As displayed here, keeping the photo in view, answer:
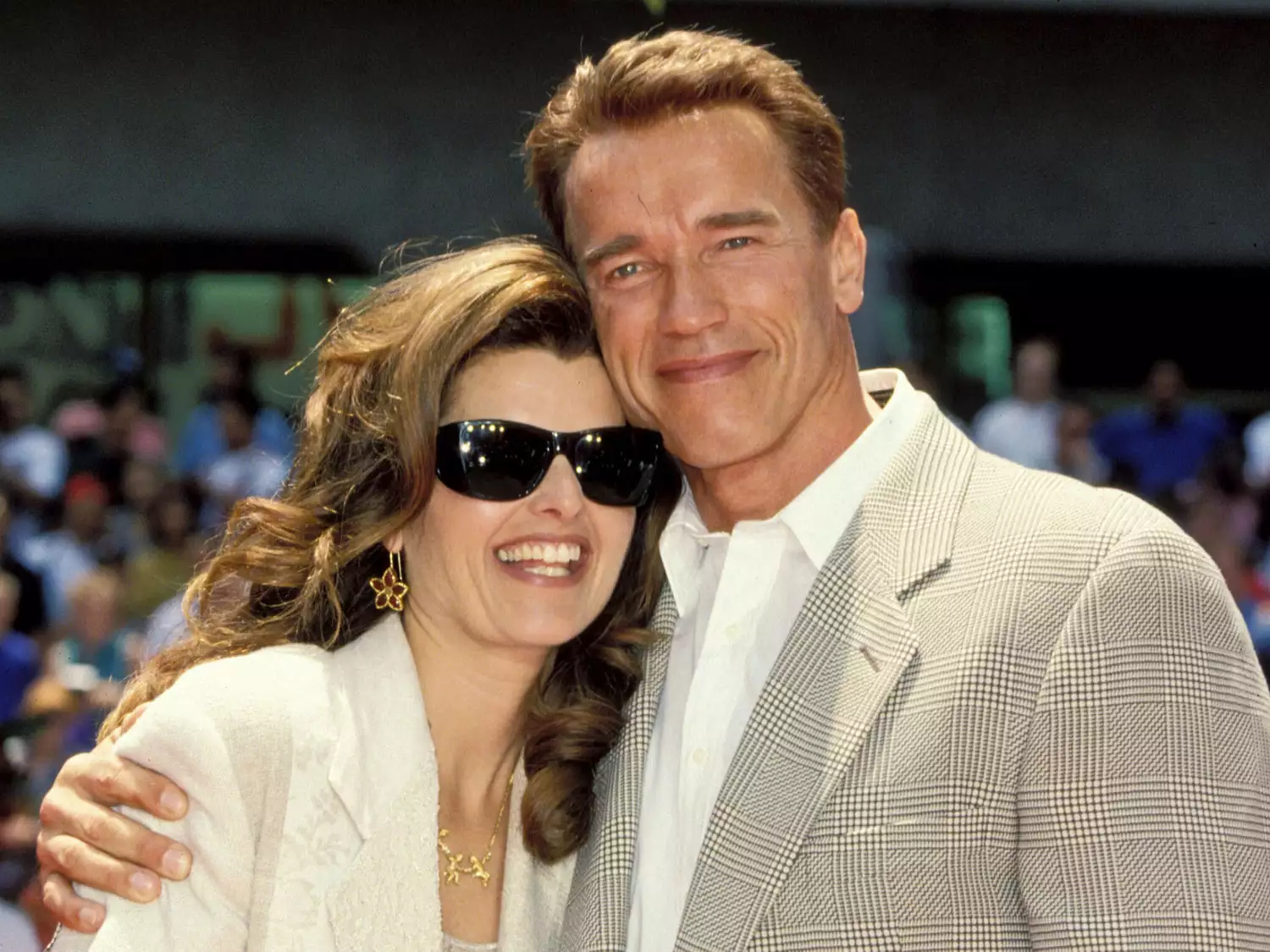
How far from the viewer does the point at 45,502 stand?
984 centimetres

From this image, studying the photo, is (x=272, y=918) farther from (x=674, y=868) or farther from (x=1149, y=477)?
(x=1149, y=477)

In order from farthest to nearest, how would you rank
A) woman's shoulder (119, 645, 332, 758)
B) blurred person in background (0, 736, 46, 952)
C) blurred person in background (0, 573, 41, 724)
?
blurred person in background (0, 573, 41, 724), blurred person in background (0, 736, 46, 952), woman's shoulder (119, 645, 332, 758)

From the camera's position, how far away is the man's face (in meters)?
2.98

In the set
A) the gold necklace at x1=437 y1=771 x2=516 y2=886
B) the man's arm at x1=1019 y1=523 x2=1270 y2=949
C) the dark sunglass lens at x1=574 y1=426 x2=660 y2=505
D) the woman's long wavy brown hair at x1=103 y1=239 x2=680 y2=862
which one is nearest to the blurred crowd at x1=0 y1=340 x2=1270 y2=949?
the woman's long wavy brown hair at x1=103 y1=239 x2=680 y2=862

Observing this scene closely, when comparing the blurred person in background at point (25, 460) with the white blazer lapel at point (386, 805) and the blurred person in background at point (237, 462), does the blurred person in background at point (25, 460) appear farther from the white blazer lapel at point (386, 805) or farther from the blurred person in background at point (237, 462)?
the white blazer lapel at point (386, 805)

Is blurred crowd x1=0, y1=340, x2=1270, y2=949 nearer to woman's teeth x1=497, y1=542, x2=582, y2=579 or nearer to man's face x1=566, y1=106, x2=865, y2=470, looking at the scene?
woman's teeth x1=497, y1=542, x2=582, y2=579

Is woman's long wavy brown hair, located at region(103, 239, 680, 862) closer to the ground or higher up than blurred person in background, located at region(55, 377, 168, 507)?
higher up

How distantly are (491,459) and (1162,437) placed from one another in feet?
25.7

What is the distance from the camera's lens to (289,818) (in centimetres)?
276

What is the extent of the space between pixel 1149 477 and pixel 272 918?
804cm

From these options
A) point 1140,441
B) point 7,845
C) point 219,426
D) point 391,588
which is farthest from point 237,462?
point 391,588

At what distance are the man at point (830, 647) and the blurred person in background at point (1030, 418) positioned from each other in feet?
22.5

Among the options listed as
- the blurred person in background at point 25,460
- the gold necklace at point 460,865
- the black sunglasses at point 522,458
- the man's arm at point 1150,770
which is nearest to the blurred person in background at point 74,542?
the blurred person in background at point 25,460

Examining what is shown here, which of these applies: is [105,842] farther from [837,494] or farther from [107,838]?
[837,494]
